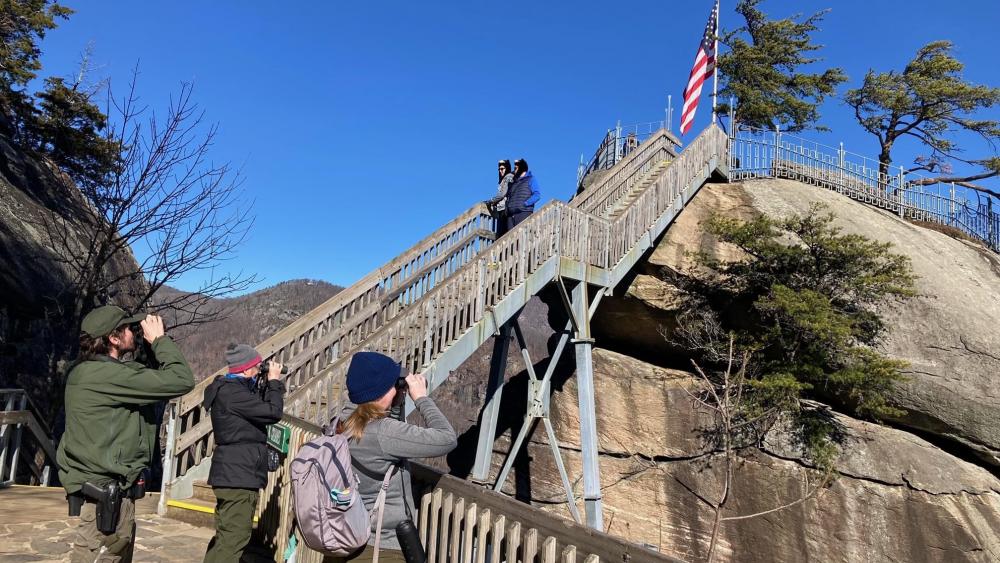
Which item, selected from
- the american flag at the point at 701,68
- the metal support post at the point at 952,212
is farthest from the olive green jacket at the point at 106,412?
the metal support post at the point at 952,212

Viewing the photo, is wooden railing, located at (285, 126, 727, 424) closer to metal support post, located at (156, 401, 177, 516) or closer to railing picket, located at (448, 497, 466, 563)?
metal support post, located at (156, 401, 177, 516)

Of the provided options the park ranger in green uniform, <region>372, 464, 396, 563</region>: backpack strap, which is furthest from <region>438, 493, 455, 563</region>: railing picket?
the park ranger in green uniform

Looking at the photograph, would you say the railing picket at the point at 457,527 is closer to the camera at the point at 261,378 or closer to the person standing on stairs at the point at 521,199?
the camera at the point at 261,378

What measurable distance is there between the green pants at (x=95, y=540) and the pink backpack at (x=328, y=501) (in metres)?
1.51

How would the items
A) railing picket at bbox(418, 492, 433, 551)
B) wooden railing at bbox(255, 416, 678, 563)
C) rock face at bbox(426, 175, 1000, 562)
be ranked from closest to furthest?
wooden railing at bbox(255, 416, 678, 563), railing picket at bbox(418, 492, 433, 551), rock face at bbox(426, 175, 1000, 562)

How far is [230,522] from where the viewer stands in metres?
4.16

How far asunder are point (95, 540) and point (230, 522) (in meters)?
0.82

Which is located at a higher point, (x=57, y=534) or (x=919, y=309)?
(x=919, y=309)

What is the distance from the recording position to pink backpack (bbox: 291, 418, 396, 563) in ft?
9.10

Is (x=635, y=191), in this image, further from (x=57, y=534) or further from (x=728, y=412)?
(x=57, y=534)

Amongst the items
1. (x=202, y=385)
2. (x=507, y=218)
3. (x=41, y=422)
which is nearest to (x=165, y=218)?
(x=41, y=422)

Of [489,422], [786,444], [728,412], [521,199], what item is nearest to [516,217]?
[521,199]

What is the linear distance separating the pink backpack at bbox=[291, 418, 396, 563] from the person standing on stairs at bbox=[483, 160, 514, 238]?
9.17 m

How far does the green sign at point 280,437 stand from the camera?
207 inches
